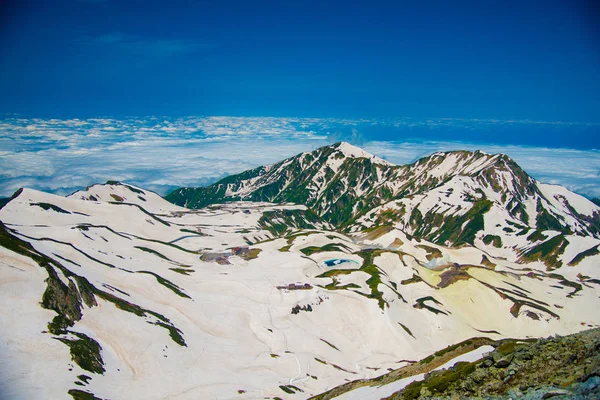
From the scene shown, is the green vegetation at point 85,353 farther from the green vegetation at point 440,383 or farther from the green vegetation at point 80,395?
the green vegetation at point 440,383

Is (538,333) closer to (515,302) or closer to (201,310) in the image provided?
(515,302)

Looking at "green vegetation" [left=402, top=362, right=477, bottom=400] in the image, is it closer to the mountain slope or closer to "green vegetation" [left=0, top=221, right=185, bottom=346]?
the mountain slope

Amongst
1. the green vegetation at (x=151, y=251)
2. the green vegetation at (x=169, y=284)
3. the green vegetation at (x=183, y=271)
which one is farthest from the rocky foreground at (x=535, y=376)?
the green vegetation at (x=151, y=251)

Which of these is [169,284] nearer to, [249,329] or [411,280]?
[249,329]

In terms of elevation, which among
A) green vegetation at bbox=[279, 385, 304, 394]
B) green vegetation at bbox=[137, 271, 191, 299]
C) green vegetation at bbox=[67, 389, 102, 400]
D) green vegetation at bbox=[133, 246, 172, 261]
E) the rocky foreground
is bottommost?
green vegetation at bbox=[279, 385, 304, 394]

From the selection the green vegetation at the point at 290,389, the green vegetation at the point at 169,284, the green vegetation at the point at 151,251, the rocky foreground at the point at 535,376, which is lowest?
the green vegetation at the point at 290,389

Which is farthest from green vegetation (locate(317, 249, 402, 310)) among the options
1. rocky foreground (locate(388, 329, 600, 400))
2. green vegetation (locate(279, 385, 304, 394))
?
rocky foreground (locate(388, 329, 600, 400))

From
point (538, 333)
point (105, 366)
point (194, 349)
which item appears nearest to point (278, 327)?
point (194, 349)

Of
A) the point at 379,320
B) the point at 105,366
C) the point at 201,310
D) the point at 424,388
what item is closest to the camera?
the point at 424,388
